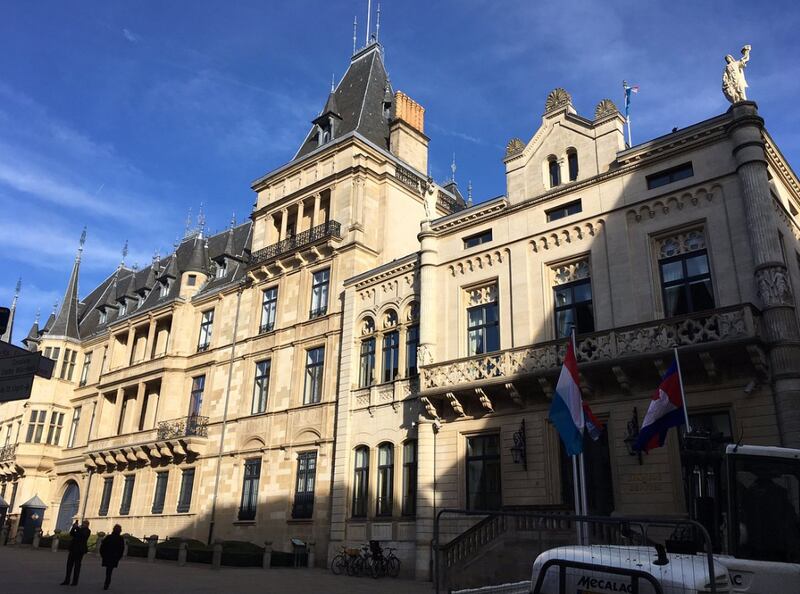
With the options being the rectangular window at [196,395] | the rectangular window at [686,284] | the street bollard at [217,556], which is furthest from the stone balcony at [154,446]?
the rectangular window at [686,284]

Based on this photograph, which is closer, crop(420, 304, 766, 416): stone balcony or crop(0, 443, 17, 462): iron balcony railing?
crop(420, 304, 766, 416): stone balcony

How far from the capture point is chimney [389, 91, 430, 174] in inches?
1398

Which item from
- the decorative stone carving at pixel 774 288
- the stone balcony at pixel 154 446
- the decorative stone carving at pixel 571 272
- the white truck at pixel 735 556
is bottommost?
the white truck at pixel 735 556

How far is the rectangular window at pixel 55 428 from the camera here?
149 feet

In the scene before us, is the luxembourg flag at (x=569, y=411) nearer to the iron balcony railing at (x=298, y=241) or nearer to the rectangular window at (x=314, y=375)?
the rectangular window at (x=314, y=375)

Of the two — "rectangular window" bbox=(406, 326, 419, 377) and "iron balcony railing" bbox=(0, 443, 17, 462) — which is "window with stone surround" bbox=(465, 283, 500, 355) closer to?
"rectangular window" bbox=(406, 326, 419, 377)

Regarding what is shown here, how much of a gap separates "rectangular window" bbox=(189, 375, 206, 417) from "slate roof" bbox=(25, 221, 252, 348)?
4871 millimetres

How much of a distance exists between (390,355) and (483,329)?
182 inches

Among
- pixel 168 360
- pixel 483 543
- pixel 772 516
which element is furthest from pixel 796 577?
pixel 168 360

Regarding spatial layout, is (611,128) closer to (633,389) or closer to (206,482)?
(633,389)

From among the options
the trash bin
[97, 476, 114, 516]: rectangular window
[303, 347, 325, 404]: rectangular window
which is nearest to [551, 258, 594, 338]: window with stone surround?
[303, 347, 325, 404]: rectangular window

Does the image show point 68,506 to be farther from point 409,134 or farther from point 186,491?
point 409,134

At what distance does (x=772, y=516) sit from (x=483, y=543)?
1103cm

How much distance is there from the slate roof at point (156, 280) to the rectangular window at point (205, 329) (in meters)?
1.22
